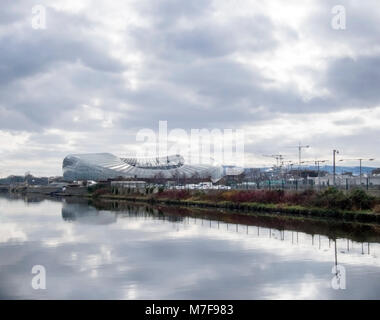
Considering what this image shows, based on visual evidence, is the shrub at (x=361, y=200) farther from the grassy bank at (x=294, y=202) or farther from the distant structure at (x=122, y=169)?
the distant structure at (x=122, y=169)

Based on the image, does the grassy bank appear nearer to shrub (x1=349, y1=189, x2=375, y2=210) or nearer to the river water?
shrub (x1=349, y1=189, x2=375, y2=210)

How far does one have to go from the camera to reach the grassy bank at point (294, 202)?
79.9 ft

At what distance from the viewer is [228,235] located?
19.7 metres

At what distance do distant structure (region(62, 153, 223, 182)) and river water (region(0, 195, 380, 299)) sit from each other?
73362mm

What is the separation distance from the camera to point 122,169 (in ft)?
325

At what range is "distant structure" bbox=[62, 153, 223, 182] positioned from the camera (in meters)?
97.2

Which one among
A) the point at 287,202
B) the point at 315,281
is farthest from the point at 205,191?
the point at 315,281

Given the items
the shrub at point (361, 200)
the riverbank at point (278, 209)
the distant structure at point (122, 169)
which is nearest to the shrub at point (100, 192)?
the riverbank at point (278, 209)

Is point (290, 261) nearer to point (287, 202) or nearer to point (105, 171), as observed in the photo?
point (287, 202)

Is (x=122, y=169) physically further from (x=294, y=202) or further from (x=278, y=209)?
(x=294, y=202)

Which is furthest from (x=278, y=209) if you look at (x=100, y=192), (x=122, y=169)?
(x=122, y=169)
